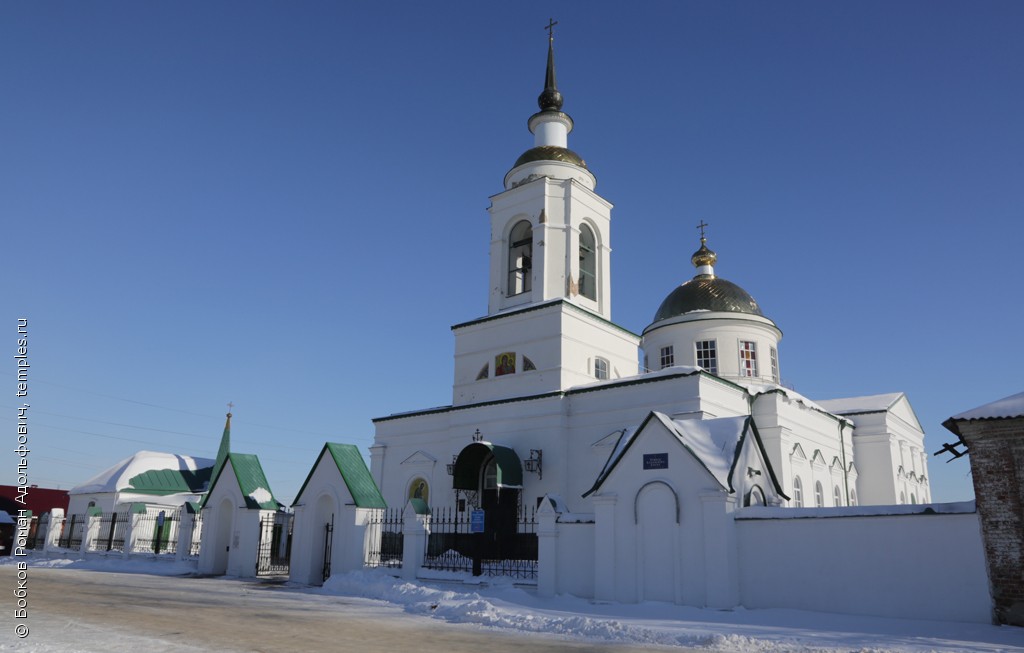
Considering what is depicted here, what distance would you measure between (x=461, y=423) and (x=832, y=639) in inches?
721

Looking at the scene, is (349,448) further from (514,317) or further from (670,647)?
(670,647)

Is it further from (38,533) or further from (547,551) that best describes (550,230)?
(38,533)

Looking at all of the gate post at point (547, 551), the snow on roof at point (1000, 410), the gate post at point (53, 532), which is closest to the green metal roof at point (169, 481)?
the gate post at point (53, 532)

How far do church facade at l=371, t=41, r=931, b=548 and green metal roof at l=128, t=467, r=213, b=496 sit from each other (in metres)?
16.5

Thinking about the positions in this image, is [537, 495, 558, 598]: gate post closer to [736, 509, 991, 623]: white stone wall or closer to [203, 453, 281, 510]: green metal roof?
[736, 509, 991, 623]: white stone wall

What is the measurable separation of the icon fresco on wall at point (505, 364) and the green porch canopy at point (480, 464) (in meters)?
3.80

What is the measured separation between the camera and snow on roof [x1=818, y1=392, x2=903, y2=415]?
1233 inches

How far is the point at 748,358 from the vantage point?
29906 mm

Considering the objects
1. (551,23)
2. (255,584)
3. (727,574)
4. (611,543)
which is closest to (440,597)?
(611,543)

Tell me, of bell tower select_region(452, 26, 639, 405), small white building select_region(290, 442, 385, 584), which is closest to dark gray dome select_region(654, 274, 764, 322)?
bell tower select_region(452, 26, 639, 405)

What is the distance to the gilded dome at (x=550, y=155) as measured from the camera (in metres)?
30.2

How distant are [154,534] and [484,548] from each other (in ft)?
54.5

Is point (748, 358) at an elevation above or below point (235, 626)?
above

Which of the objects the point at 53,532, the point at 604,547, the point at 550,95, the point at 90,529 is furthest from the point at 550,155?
the point at 53,532
